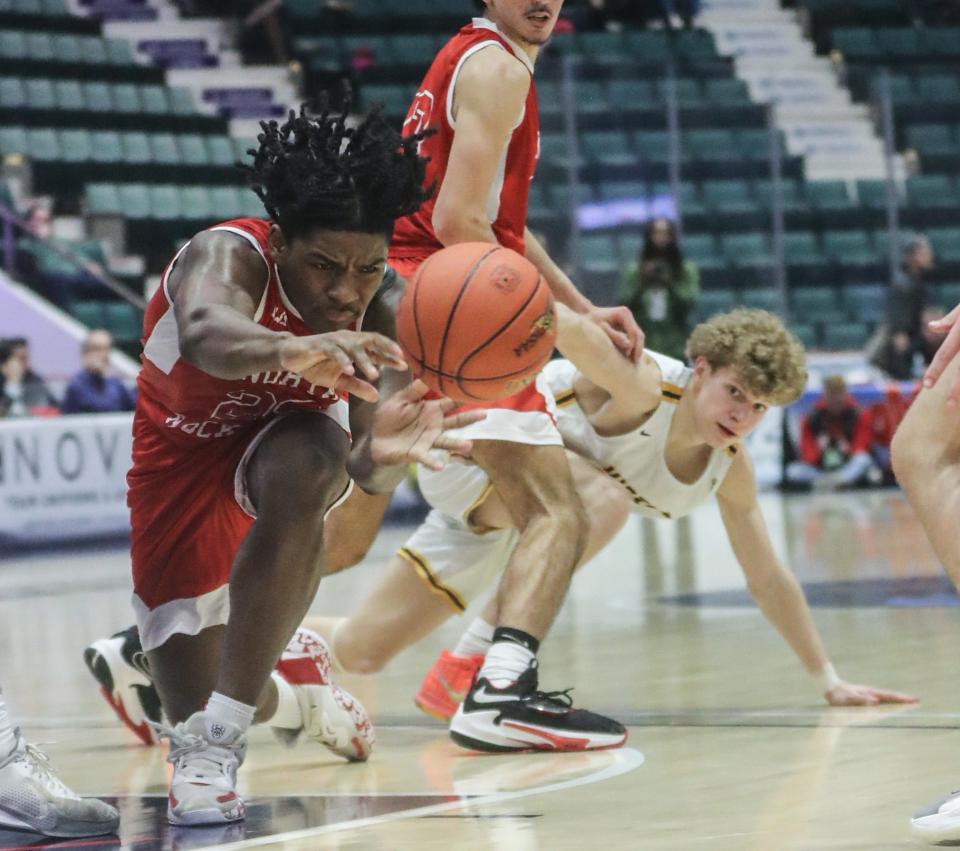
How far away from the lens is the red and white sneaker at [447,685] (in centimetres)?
518

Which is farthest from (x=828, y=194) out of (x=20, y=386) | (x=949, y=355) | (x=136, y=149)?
(x=949, y=355)

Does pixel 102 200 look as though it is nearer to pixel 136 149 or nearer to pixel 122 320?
pixel 136 149

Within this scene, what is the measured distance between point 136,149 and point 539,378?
14274 mm

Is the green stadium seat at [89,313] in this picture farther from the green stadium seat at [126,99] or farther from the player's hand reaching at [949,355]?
the player's hand reaching at [949,355]

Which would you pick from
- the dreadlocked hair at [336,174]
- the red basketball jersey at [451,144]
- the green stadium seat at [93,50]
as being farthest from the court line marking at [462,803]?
the green stadium seat at [93,50]

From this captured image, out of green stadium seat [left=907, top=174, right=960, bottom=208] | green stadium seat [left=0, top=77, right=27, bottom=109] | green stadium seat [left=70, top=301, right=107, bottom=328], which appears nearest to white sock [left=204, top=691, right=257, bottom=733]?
green stadium seat [left=70, top=301, right=107, bottom=328]

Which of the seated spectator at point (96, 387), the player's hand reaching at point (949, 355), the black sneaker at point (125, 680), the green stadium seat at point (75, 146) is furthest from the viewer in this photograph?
the green stadium seat at point (75, 146)

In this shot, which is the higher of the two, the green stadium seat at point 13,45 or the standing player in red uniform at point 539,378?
the green stadium seat at point 13,45

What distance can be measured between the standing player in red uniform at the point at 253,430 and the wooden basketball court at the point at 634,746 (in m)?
0.31

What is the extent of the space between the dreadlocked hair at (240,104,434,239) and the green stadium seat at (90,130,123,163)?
14.7 meters

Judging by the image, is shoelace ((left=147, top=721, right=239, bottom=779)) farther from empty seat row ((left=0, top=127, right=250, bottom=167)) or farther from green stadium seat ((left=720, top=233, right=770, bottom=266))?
empty seat row ((left=0, top=127, right=250, bottom=167))

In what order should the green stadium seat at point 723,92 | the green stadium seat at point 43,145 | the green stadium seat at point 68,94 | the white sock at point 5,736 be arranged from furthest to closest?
the green stadium seat at point 68,94
the green stadium seat at point 43,145
the green stadium seat at point 723,92
the white sock at point 5,736

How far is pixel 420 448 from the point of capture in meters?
3.65

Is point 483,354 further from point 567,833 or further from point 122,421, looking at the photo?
point 122,421
